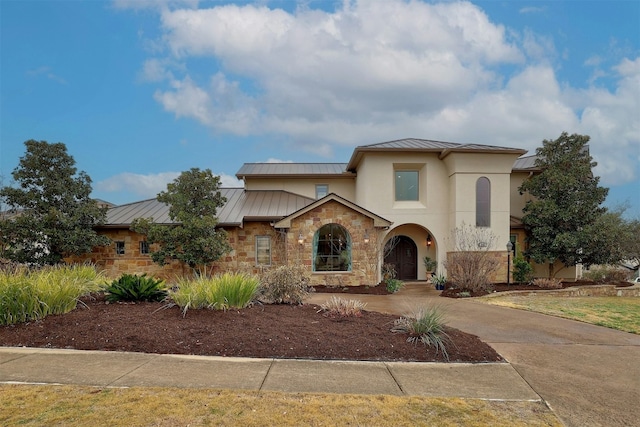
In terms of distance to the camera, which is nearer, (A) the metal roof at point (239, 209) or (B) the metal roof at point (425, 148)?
(A) the metal roof at point (239, 209)

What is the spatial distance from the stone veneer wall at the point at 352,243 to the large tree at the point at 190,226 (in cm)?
304

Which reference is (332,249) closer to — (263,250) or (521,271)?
(263,250)

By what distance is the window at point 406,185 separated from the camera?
1895 cm

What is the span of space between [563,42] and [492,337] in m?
13.2

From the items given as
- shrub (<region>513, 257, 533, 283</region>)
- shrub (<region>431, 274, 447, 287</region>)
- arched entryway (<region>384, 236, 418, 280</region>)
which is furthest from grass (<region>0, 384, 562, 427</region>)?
arched entryway (<region>384, 236, 418, 280</region>)

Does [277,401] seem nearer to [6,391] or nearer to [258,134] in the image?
[6,391]

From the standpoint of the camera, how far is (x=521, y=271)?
17.5 m

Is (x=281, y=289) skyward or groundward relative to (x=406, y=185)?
groundward

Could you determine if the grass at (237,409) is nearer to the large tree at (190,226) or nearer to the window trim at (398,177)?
the large tree at (190,226)

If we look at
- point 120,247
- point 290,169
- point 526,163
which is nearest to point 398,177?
point 290,169

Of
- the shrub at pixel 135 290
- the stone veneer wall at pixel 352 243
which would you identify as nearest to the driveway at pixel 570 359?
the stone veneer wall at pixel 352 243

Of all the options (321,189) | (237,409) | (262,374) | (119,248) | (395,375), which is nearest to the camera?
(237,409)

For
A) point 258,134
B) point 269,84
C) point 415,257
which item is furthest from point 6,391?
point 258,134

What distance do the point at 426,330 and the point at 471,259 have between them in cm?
1016
